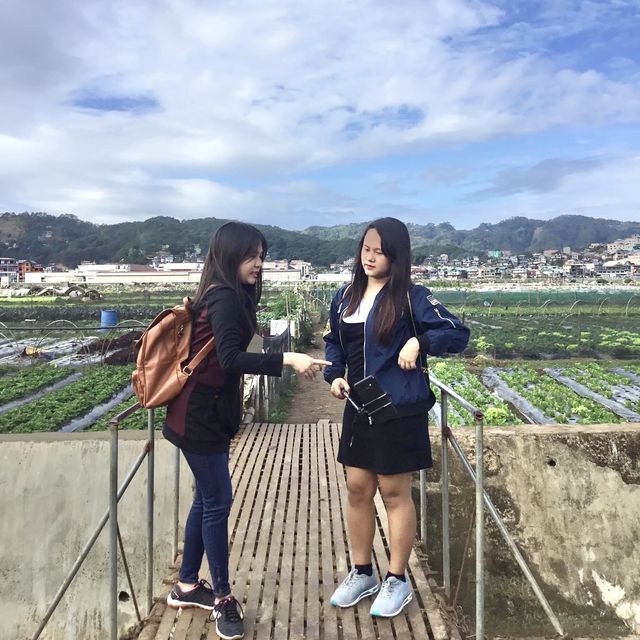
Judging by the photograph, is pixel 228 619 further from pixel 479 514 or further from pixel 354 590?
pixel 479 514

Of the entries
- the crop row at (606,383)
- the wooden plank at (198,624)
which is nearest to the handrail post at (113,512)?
the wooden plank at (198,624)

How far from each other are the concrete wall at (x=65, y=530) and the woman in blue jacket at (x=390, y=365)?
277cm

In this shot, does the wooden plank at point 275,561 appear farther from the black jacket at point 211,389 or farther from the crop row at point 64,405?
the crop row at point 64,405

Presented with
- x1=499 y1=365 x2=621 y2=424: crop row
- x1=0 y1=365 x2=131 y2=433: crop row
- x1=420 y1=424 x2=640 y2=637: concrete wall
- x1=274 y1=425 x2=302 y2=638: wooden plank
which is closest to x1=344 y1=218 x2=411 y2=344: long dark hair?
x1=274 y1=425 x2=302 y2=638: wooden plank

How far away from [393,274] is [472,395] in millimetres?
7392

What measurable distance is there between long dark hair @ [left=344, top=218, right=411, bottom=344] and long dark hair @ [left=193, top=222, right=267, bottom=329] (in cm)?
50

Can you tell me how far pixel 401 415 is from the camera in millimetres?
2379

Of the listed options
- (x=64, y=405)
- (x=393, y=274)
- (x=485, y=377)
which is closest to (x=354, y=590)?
(x=393, y=274)

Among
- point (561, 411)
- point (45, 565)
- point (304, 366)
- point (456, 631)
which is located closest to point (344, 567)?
point (456, 631)

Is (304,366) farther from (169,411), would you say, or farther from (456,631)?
(456,631)

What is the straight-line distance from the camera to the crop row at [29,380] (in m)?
10.8

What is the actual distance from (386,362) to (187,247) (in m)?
111

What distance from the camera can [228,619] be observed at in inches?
97.0

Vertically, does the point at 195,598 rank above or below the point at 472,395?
above
